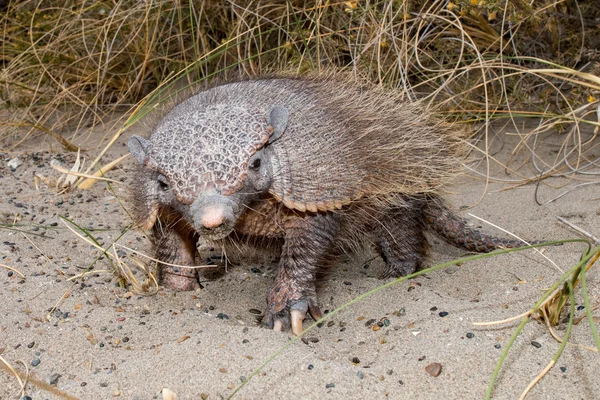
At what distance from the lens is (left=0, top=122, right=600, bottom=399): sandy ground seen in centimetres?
289

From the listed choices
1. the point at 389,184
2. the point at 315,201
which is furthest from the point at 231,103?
the point at 389,184

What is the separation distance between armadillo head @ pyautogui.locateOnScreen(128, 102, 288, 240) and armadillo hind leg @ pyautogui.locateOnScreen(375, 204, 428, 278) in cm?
117

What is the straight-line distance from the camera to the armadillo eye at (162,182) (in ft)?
11.4

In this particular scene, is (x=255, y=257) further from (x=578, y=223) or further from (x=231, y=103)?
(x=578, y=223)

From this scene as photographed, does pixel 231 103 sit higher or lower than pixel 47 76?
higher

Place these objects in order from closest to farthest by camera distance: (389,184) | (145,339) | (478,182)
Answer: (145,339), (389,184), (478,182)

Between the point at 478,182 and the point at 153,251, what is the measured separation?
291 cm

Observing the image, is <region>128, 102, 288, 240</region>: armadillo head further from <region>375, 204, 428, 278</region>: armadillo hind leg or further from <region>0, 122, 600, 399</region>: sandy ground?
<region>375, 204, 428, 278</region>: armadillo hind leg

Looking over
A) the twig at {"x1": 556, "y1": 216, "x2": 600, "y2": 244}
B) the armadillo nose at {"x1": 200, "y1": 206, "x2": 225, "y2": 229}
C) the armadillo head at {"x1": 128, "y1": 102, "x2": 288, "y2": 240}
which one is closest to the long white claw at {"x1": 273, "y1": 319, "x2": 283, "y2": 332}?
the armadillo head at {"x1": 128, "y1": 102, "x2": 288, "y2": 240}

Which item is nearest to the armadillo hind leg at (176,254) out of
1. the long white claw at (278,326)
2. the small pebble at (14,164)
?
the long white claw at (278,326)

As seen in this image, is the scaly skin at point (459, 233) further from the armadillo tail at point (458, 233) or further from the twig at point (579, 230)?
the twig at point (579, 230)

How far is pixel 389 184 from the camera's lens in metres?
4.06

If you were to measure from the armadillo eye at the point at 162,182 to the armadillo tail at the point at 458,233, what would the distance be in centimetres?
186

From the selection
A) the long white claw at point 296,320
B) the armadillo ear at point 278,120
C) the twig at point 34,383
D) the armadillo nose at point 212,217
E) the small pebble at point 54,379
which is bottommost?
the long white claw at point 296,320
